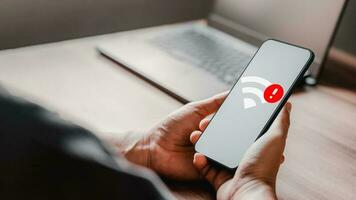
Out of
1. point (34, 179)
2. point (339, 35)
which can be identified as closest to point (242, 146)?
point (34, 179)

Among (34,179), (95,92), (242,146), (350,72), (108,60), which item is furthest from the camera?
(350,72)

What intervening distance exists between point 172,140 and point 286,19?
483mm

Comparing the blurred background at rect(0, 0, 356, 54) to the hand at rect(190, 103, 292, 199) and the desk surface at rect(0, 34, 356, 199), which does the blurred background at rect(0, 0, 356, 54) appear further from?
the hand at rect(190, 103, 292, 199)

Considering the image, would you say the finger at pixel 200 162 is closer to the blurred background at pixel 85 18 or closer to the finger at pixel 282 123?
the finger at pixel 282 123

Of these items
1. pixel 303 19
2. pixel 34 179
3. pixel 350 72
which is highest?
pixel 34 179

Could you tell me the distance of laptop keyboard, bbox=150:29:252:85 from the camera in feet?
2.94

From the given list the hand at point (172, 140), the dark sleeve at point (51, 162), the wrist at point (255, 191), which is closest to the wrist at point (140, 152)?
the hand at point (172, 140)

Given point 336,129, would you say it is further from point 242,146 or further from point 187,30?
point 187,30

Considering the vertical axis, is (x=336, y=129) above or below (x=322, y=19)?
below

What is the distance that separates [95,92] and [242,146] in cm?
29

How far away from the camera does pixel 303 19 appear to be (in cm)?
97

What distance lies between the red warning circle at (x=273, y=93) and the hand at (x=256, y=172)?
4 centimetres

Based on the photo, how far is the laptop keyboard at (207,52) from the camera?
90cm

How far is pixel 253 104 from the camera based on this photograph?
0.64 meters
